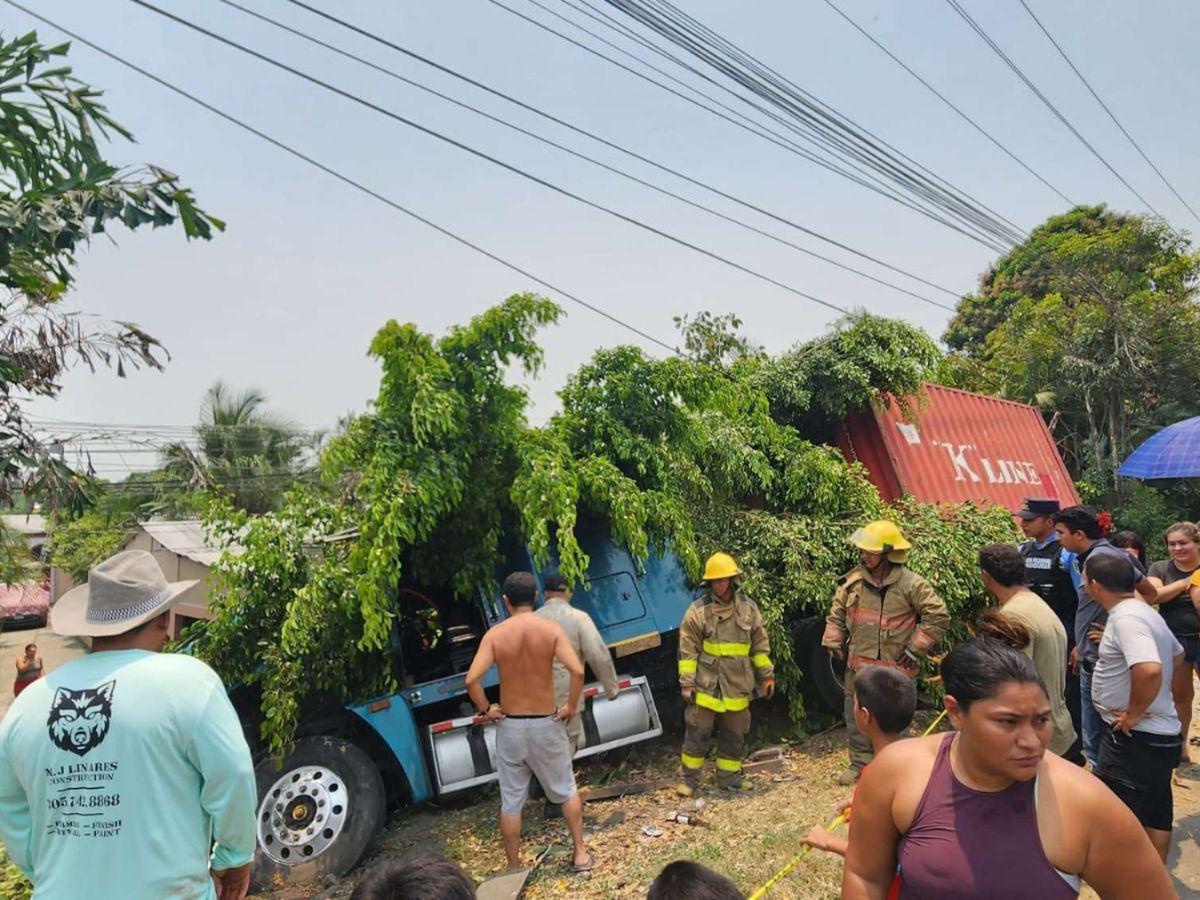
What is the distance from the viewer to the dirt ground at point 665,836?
353 centimetres

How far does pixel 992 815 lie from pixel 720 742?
138 inches

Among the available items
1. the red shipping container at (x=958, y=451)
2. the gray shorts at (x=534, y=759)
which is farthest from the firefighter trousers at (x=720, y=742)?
the red shipping container at (x=958, y=451)

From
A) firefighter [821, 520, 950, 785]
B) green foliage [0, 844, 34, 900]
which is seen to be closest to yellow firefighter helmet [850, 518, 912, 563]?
firefighter [821, 520, 950, 785]

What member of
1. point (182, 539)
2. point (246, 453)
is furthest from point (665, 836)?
point (246, 453)

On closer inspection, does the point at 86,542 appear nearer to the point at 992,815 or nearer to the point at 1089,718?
the point at 1089,718

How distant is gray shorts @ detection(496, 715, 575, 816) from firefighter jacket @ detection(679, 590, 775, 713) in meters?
1.20

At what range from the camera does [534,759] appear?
376cm

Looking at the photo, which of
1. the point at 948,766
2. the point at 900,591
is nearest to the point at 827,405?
the point at 900,591

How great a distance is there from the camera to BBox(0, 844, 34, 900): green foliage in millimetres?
3687

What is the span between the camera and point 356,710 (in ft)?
Answer: 14.2

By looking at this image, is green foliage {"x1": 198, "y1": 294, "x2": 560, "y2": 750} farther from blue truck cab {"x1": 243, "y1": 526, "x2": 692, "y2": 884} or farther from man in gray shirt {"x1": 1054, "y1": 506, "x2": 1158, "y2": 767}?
man in gray shirt {"x1": 1054, "y1": 506, "x2": 1158, "y2": 767}

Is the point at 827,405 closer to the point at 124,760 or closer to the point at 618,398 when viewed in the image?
the point at 618,398

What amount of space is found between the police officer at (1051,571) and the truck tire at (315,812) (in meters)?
4.03

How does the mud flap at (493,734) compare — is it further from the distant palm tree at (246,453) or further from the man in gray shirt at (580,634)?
the distant palm tree at (246,453)
